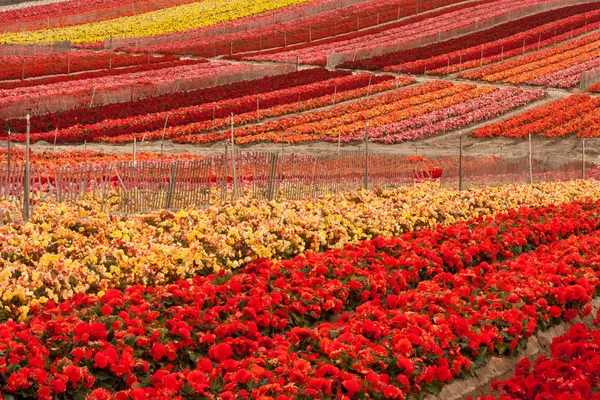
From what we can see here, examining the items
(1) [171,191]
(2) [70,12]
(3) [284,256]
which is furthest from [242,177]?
(2) [70,12]

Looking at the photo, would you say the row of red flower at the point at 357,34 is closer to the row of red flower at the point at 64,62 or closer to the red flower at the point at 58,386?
the row of red flower at the point at 64,62

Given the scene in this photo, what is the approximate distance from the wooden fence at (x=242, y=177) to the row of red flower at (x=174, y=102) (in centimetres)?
1489

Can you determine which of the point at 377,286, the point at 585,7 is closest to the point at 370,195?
the point at 377,286

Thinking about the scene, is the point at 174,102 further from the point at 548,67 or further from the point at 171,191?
the point at 171,191

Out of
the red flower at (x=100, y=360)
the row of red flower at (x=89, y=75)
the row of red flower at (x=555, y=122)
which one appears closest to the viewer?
the red flower at (x=100, y=360)

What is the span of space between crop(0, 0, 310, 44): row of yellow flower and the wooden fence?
44.4m

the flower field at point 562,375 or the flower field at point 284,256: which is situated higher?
the flower field at point 284,256

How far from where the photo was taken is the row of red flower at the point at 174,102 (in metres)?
43.1

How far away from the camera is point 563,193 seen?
80.2 feet

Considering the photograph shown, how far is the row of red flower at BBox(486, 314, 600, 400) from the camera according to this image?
29.1ft

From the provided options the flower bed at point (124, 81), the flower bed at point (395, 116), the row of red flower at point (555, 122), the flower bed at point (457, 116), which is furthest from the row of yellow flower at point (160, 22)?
the row of red flower at point (555, 122)

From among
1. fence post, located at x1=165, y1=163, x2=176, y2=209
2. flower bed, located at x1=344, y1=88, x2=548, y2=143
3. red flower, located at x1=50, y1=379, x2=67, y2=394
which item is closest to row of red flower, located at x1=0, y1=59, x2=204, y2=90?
flower bed, located at x1=344, y1=88, x2=548, y2=143

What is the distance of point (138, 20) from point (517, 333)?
74.4m

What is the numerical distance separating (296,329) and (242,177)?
1149cm
